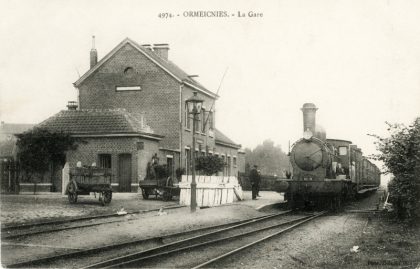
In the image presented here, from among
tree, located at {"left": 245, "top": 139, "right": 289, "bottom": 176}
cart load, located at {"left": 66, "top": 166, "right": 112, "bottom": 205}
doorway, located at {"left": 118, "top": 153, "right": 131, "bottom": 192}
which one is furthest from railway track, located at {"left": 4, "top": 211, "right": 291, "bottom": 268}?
tree, located at {"left": 245, "top": 139, "right": 289, "bottom": 176}

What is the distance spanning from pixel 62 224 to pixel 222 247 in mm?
4936

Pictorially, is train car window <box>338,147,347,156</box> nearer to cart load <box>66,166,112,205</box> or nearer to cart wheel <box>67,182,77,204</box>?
cart load <box>66,166,112,205</box>

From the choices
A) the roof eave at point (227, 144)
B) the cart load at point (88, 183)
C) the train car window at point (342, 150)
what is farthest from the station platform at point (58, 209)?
the roof eave at point (227, 144)

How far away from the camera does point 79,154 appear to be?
25.9 m

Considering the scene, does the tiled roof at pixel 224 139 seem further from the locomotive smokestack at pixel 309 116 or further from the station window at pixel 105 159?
the locomotive smokestack at pixel 309 116

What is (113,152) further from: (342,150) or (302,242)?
(302,242)

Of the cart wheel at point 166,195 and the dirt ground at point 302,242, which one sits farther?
the cart wheel at point 166,195

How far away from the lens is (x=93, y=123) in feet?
87.4

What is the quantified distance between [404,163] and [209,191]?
350 inches

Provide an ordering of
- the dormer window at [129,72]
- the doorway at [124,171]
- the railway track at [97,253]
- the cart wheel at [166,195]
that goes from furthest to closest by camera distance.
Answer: the dormer window at [129,72] → the doorway at [124,171] → the cart wheel at [166,195] → the railway track at [97,253]

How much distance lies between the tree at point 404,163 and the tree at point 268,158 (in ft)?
187

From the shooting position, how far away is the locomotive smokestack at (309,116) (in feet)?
65.4

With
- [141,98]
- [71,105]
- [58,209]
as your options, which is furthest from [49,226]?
[141,98]

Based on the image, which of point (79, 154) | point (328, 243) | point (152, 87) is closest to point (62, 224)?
point (328, 243)
